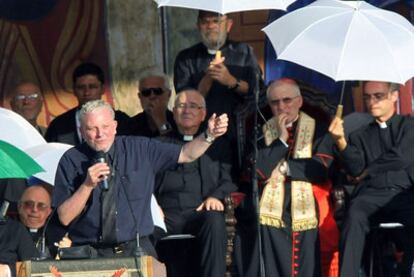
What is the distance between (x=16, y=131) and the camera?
571 inches

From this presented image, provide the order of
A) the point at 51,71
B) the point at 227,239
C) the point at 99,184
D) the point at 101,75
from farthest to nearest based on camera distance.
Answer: the point at 51,71 → the point at 101,75 → the point at 227,239 → the point at 99,184

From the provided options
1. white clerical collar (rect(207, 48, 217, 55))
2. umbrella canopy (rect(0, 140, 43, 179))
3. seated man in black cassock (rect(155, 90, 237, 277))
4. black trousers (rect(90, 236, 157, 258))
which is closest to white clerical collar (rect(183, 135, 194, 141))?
seated man in black cassock (rect(155, 90, 237, 277))

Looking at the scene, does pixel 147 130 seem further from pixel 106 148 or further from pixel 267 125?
pixel 106 148

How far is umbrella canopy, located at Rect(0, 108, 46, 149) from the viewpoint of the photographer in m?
14.4

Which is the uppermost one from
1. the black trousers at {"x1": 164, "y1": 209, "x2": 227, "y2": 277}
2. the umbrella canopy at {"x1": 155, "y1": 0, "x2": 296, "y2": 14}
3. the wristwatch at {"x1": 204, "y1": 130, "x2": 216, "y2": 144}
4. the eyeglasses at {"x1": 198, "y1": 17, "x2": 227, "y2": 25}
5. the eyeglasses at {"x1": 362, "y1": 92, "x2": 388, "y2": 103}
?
the umbrella canopy at {"x1": 155, "y1": 0, "x2": 296, "y2": 14}

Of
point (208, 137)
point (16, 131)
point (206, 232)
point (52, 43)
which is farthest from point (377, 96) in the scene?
point (52, 43)

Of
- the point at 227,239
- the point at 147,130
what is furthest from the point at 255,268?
the point at 147,130

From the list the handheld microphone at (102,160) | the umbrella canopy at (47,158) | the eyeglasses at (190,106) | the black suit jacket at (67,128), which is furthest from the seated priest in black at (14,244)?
the eyeglasses at (190,106)

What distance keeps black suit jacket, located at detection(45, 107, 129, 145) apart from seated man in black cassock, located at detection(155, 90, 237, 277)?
2.28ft

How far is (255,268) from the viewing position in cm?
Answer: 1453

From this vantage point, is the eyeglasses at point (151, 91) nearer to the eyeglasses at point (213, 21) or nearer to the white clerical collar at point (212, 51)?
the white clerical collar at point (212, 51)

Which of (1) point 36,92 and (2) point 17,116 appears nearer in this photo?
(2) point 17,116

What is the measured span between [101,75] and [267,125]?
1.71m

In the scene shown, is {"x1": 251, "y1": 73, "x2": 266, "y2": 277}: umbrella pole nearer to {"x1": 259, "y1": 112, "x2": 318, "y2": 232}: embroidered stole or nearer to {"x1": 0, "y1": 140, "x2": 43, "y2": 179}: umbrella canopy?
{"x1": 259, "y1": 112, "x2": 318, "y2": 232}: embroidered stole
